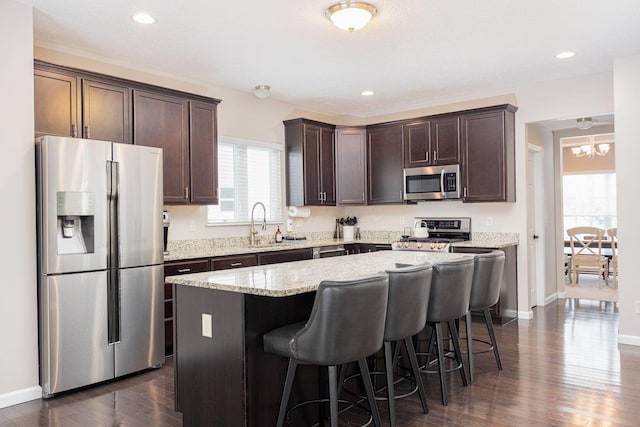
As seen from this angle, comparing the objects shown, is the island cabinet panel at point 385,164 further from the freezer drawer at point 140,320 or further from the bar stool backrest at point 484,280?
the freezer drawer at point 140,320

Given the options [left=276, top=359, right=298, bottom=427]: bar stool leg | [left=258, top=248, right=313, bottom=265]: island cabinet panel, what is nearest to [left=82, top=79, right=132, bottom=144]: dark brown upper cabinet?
[left=258, top=248, right=313, bottom=265]: island cabinet panel

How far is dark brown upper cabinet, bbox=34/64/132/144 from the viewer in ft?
12.2

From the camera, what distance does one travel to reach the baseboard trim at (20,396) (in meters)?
3.23

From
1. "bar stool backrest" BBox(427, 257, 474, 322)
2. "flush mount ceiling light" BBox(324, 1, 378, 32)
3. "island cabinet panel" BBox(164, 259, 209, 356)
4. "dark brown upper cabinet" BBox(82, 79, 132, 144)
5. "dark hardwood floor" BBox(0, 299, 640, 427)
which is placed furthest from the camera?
"island cabinet panel" BBox(164, 259, 209, 356)

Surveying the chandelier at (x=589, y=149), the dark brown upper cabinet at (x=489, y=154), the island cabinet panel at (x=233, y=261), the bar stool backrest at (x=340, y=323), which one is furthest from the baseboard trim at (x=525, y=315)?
the chandelier at (x=589, y=149)

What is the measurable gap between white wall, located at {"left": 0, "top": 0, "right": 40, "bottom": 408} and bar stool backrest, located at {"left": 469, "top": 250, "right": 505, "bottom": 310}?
3140mm

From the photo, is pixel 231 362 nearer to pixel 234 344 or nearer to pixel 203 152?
pixel 234 344

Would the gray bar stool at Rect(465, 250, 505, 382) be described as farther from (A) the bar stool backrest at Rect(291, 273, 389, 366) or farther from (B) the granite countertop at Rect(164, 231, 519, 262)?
(B) the granite countertop at Rect(164, 231, 519, 262)

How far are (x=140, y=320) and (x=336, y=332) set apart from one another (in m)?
2.25

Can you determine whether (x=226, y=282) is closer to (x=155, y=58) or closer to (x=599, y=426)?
(x=599, y=426)

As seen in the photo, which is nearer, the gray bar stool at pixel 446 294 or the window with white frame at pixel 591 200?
the gray bar stool at pixel 446 294

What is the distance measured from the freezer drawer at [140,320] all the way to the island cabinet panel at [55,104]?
48.3 inches

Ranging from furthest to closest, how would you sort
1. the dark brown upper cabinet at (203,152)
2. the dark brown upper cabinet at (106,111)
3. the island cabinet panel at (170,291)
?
the dark brown upper cabinet at (203,152) < the island cabinet panel at (170,291) < the dark brown upper cabinet at (106,111)

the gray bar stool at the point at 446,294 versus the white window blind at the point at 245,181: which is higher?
the white window blind at the point at 245,181
